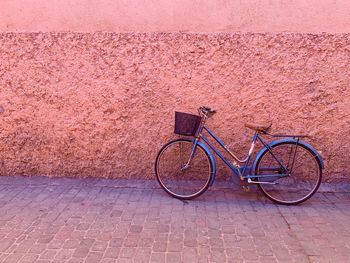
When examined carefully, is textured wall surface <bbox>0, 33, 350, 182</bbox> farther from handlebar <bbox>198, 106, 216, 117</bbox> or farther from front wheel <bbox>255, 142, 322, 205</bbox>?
front wheel <bbox>255, 142, 322, 205</bbox>

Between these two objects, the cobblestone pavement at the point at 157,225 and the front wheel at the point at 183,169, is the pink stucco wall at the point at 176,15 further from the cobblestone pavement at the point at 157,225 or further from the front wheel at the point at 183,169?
the cobblestone pavement at the point at 157,225

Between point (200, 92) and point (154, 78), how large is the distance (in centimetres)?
61

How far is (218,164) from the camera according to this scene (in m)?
4.73

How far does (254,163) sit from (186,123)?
2.98ft

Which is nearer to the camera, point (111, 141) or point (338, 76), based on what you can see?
point (338, 76)

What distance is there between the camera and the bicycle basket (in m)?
4.11

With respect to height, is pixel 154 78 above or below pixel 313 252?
above

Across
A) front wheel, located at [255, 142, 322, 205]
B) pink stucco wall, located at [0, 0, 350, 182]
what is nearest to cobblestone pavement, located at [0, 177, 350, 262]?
front wheel, located at [255, 142, 322, 205]

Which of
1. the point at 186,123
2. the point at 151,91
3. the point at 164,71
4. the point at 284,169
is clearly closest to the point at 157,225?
the point at 186,123

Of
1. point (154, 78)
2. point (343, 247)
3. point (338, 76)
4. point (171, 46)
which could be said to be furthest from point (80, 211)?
point (338, 76)

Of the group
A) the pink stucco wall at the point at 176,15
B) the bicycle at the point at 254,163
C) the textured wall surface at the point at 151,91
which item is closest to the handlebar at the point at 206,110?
the bicycle at the point at 254,163

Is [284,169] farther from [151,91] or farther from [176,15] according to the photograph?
[176,15]

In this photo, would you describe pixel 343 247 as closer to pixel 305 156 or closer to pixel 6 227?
pixel 305 156

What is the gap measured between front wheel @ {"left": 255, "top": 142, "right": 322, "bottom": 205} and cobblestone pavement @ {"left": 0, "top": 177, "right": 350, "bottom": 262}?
0.14 meters
